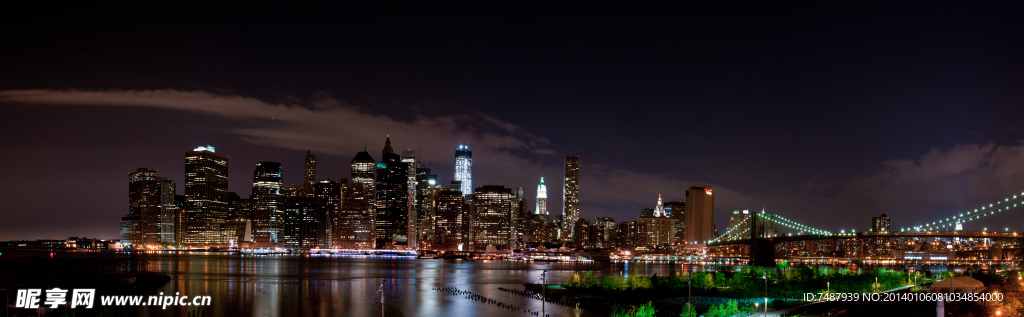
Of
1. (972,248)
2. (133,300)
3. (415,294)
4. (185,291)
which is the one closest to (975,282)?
(415,294)

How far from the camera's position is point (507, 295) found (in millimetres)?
74562

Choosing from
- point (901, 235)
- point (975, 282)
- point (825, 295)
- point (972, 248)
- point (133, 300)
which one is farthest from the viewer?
point (972, 248)

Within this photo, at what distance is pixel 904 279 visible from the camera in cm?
7894

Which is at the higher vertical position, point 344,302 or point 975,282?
point 975,282

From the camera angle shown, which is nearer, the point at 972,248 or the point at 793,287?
the point at 793,287

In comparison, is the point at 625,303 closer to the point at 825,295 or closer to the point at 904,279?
the point at 825,295

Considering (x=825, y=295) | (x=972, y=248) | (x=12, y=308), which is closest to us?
(x=12, y=308)

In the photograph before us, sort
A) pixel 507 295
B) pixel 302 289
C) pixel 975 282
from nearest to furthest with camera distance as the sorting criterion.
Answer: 1. pixel 975 282
2. pixel 507 295
3. pixel 302 289

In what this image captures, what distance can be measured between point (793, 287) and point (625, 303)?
51.2ft

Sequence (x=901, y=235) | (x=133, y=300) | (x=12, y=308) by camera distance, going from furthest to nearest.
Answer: (x=901, y=235)
(x=133, y=300)
(x=12, y=308)

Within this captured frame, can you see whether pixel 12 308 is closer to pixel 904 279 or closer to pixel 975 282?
pixel 975 282

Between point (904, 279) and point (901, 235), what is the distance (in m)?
44.4

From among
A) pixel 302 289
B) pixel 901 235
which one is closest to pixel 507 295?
pixel 302 289

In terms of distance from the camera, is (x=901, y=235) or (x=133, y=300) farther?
(x=901, y=235)
